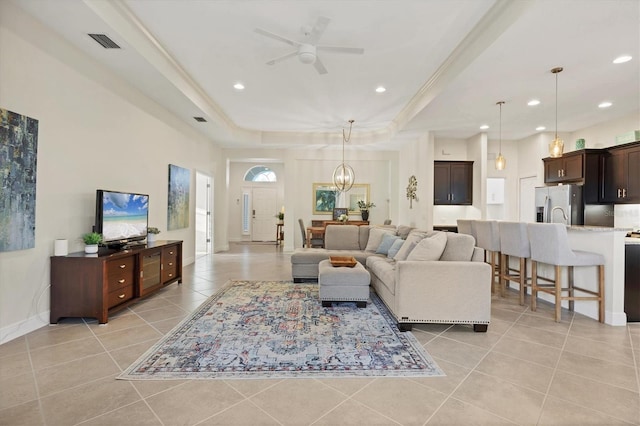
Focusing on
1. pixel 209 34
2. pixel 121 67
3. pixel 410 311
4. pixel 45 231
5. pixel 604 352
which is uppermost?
pixel 209 34

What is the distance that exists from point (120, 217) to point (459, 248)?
402 centimetres

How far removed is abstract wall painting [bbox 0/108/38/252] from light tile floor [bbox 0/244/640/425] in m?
0.93

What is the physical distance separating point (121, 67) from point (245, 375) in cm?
385

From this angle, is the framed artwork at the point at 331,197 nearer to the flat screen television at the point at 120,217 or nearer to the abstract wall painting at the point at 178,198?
the abstract wall painting at the point at 178,198

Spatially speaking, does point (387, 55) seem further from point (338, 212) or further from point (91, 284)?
point (338, 212)

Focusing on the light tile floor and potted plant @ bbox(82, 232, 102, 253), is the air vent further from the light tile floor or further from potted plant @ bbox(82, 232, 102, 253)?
the light tile floor

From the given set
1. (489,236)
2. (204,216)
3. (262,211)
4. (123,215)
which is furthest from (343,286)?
(262,211)

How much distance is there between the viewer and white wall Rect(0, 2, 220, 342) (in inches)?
109

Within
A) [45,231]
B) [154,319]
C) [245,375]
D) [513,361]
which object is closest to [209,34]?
[45,231]

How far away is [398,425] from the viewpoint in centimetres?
172

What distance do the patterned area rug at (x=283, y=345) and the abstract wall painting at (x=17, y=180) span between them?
158cm

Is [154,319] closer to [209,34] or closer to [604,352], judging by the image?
[209,34]

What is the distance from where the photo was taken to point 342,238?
5.95 metres

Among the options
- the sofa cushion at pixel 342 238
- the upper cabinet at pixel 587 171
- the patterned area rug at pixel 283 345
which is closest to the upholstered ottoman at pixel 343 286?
the patterned area rug at pixel 283 345
